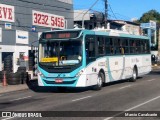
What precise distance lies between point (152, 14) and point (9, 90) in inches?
4415

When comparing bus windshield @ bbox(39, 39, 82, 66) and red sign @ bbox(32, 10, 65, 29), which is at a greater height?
red sign @ bbox(32, 10, 65, 29)

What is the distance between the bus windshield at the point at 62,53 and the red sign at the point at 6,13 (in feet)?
36.2

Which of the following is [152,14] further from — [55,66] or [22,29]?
[55,66]

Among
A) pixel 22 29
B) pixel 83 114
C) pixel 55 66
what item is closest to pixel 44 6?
pixel 22 29

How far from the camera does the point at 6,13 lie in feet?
100

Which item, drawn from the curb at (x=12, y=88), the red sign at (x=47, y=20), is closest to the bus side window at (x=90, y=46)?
the curb at (x=12, y=88)

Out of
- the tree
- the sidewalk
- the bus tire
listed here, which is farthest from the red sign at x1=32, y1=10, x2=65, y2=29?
the tree

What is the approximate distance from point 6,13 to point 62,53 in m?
12.3

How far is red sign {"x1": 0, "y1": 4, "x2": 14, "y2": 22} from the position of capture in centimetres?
3009

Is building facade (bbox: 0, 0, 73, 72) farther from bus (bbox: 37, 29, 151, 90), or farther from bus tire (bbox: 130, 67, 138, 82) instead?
bus (bbox: 37, 29, 151, 90)

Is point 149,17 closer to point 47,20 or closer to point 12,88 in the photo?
point 47,20

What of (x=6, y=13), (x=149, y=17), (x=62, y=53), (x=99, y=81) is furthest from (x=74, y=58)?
(x=149, y=17)

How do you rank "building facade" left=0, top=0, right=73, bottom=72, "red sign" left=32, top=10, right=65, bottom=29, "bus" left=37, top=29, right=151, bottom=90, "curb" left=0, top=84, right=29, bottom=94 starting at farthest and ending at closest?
1. "red sign" left=32, top=10, right=65, bottom=29
2. "building facade" left=0, top=0, right=73, bottom=72
3. "curb" left=0, top=84, right=29, bottom=94
4. "bus" left=37, top=29, right=151, bottom=90

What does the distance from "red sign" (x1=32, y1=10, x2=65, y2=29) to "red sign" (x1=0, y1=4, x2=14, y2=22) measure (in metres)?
3.25
